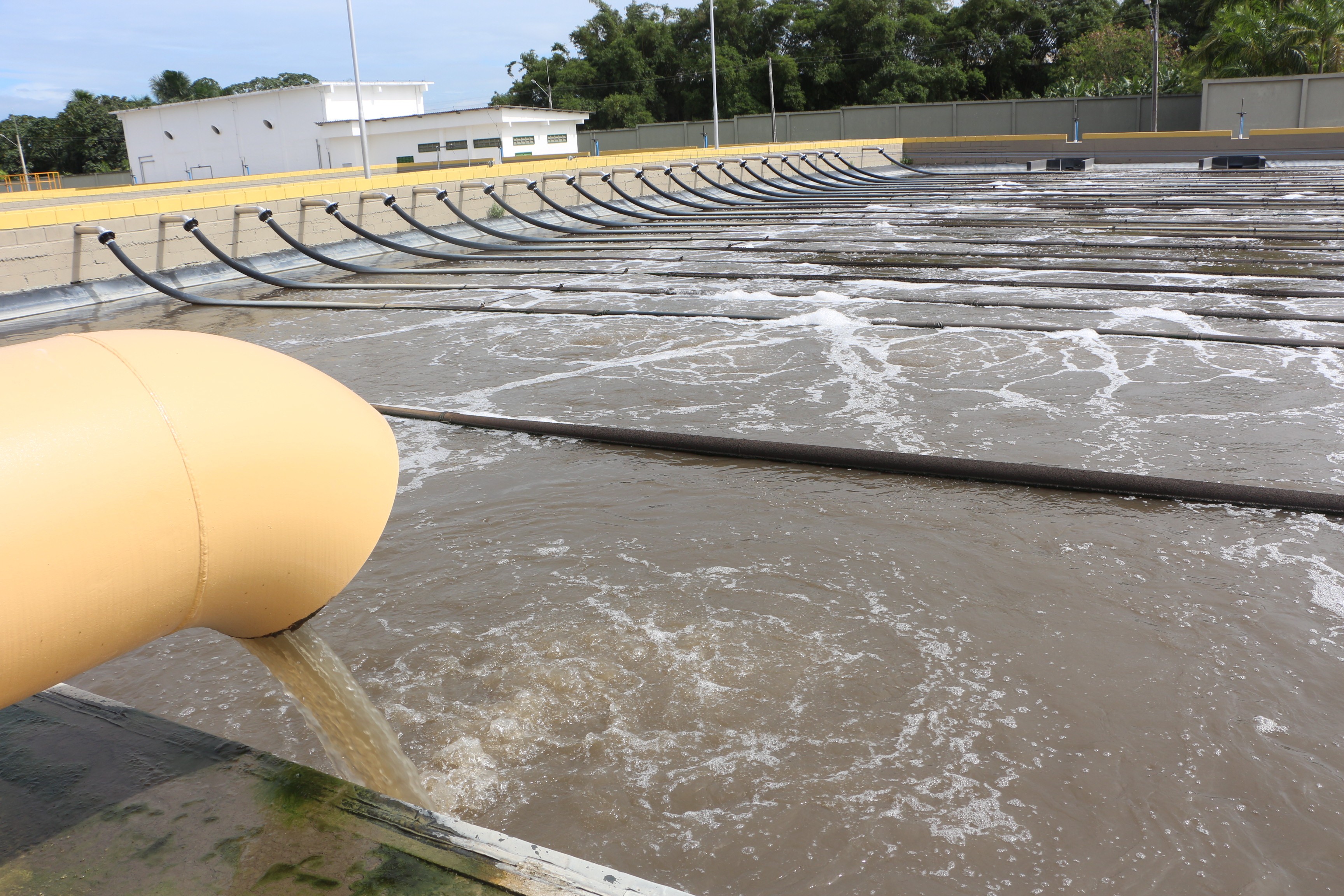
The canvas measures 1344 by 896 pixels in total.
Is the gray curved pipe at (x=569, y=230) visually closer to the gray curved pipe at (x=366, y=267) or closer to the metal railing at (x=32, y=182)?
the gray curved pipe at (x=366, y=267)

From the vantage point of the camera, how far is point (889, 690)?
2.54 meters

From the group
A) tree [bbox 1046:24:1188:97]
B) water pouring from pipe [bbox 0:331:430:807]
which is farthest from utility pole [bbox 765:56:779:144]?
water pouring from pipe [bbox 0:331:430:807]

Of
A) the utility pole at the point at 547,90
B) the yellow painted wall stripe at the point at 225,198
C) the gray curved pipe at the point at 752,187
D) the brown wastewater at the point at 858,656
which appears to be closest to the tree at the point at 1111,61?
the gray curved pipe at the point at 752,187

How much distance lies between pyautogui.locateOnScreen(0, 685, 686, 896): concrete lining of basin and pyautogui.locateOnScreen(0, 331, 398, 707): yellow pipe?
28 cm

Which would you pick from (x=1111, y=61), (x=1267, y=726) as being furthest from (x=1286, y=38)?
(x=1267, y=726)

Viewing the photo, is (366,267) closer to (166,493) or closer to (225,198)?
(225,198)

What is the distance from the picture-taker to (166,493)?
4.73 ft

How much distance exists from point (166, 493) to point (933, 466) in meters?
3.23

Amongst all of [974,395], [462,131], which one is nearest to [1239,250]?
[974,395]

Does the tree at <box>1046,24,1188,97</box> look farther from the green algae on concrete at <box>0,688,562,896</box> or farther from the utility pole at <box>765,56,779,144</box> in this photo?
the green algae on concrete at <box>0,688,562,896</box>

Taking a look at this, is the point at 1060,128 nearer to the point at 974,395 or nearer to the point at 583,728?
the point at 974,395

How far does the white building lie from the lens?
134ft

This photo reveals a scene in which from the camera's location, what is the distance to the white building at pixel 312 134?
40.7 m

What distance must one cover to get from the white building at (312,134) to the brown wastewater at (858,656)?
36.3 metres
